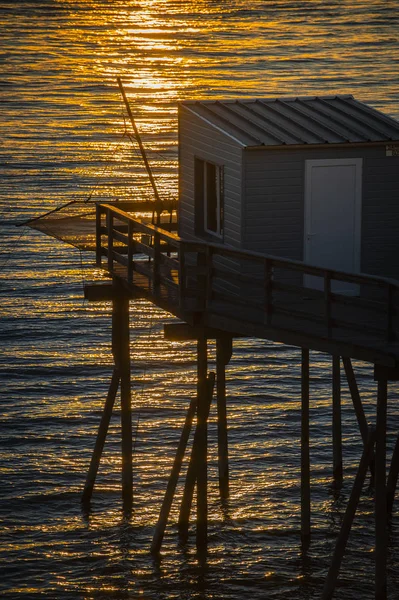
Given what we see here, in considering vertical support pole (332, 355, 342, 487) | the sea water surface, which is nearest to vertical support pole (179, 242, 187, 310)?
the sea water surface

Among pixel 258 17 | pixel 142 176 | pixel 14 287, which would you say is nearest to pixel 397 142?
pixel 14 287

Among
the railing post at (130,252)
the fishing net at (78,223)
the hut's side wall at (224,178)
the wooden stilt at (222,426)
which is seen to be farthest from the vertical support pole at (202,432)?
the fishing net at (78,223)

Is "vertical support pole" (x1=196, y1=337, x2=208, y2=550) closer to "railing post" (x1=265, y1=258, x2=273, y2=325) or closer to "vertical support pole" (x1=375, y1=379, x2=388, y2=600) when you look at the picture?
"railing post" (x1=265, y1=258, x2=273, y2=325)

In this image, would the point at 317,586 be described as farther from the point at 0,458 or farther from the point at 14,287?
the point at 14,287

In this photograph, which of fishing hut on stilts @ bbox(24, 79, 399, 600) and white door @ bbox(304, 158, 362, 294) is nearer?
fishing hut on stilts @ bbox(24, 79, 399, 600)

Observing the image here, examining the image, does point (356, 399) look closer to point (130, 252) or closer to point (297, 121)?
point (130, 252)
